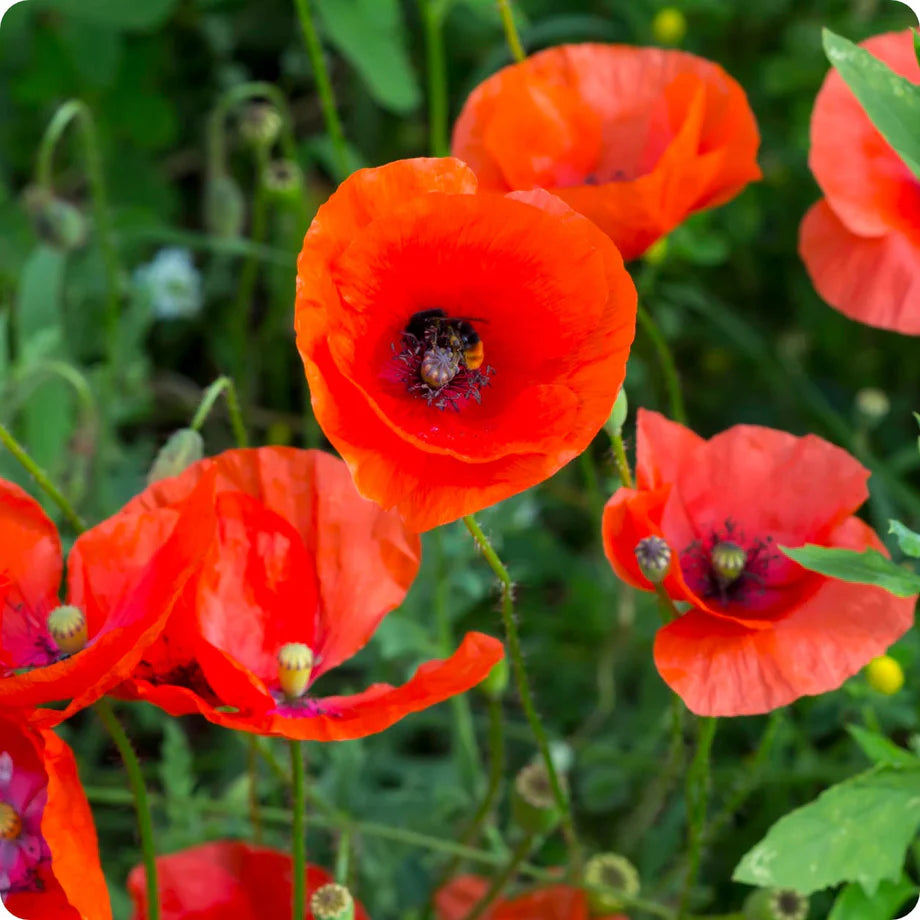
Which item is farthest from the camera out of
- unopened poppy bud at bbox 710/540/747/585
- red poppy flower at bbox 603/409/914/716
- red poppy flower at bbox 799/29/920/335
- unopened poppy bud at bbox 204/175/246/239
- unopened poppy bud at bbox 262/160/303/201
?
unopened poppy bud at bbox 204/175/246/239

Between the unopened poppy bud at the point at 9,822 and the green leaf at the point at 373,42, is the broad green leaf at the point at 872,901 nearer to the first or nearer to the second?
the unopened poppy bud at the point at 9,822

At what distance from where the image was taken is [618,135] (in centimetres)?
143

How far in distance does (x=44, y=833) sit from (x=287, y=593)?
Answer: 298 millimetres

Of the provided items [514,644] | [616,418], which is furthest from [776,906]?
[616,418]

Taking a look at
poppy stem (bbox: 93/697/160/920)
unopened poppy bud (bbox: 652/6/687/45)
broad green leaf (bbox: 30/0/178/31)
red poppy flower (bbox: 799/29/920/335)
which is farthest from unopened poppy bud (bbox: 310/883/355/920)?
broad green leaf (bbox: 30/0/178/31)

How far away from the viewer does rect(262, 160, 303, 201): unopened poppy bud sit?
1.63 m

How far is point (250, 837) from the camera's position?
1.60 metres

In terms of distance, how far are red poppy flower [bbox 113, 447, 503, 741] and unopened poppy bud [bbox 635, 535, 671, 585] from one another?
0.43ft

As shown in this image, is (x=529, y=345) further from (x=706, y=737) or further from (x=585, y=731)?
(x=585, y=731)

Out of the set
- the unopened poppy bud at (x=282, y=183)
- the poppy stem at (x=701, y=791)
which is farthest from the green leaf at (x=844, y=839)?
the unopened poppy bud at (x=282, y=183)

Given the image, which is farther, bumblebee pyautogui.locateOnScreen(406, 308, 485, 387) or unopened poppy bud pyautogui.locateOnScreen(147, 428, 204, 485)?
unopened poppy bud pyautogui.locateOnScreen(147, 428, 204, 485)

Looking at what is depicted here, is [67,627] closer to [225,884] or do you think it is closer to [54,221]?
[225,884]

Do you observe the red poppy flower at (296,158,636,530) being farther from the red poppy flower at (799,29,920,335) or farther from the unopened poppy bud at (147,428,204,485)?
the red poppy flower at (799,29,920,335)

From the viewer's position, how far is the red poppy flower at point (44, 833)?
966 millimetres
